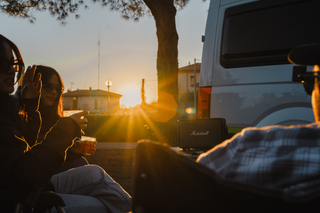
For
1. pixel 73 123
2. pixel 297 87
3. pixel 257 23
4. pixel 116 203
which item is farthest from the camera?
pixel 257 23

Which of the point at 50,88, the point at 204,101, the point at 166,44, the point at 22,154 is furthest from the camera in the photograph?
the point at 166,44

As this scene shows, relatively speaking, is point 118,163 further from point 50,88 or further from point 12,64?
point 12,64

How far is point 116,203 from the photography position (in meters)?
1.83

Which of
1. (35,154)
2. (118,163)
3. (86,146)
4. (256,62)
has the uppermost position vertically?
(256,62)

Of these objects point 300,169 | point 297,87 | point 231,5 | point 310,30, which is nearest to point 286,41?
point 310,30

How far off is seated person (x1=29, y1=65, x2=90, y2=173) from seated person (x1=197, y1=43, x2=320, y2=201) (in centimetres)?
201

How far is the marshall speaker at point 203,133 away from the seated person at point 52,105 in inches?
42.7

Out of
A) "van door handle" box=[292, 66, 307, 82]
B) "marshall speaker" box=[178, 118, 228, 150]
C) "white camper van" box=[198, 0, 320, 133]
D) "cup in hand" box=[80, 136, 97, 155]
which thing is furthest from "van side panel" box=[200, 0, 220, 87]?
"cup in hand" box=[80, 136, 97, 155]

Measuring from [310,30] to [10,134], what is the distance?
2797 mm

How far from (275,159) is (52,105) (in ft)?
7.89

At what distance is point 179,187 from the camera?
62 centimetres

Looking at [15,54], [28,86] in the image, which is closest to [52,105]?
[28,86]

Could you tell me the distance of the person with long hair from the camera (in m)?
1.23

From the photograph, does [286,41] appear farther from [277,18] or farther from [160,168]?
[160,168]
